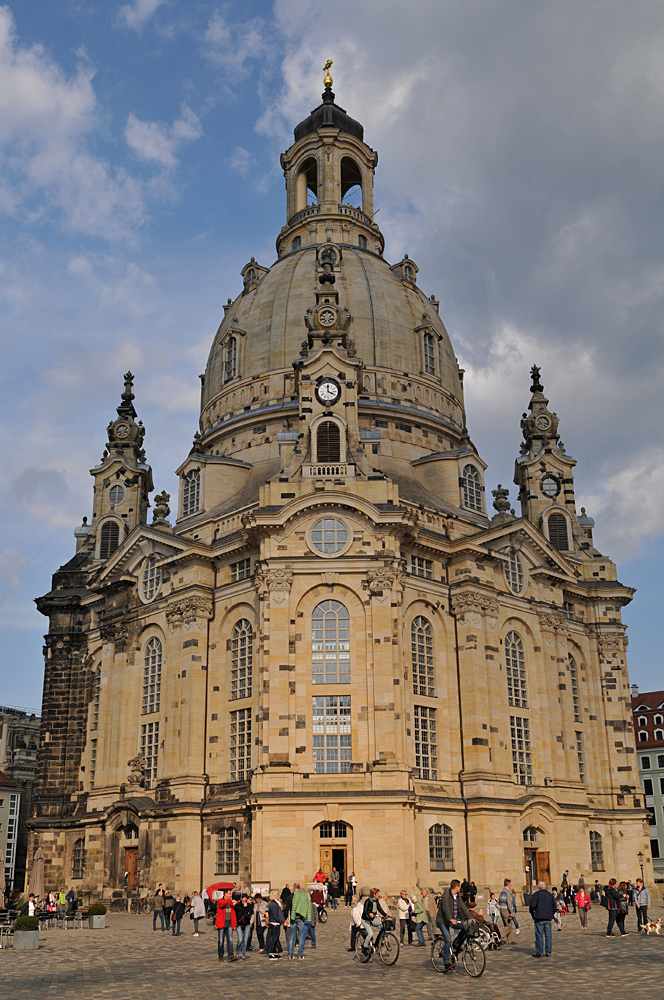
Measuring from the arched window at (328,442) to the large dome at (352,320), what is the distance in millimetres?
12682

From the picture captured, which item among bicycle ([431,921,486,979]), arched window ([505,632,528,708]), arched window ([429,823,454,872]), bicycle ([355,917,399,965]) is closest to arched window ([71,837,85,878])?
arched window ([429,823,454,872])

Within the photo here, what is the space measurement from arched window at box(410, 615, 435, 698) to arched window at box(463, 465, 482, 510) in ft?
39.5

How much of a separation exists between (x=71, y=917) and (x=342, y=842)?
1329 centimetres

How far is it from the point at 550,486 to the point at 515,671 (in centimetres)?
1918

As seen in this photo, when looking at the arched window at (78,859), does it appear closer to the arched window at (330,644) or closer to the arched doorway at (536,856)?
the arched window at (330,644)

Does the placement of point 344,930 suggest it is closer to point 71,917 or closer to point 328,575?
point 71,917

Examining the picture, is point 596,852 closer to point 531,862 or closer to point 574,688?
point 531,862

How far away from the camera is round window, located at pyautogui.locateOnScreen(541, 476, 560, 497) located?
7454 cm

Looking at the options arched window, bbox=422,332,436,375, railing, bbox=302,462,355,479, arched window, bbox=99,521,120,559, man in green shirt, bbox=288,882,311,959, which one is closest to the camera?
man in green shirt, bbox=288,882,311,959

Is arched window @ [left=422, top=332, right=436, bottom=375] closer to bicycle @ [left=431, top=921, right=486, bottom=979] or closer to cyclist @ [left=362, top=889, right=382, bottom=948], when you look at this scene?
cyclist @ [left=362, top=889, right=382, bottom=948]

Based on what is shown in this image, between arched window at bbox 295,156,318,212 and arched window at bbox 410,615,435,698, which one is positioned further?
arched window at bbox 295,156,318,212

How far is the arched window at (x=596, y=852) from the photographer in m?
62.4

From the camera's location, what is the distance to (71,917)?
42219mm

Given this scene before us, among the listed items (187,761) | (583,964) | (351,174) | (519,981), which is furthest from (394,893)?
(351,174)
